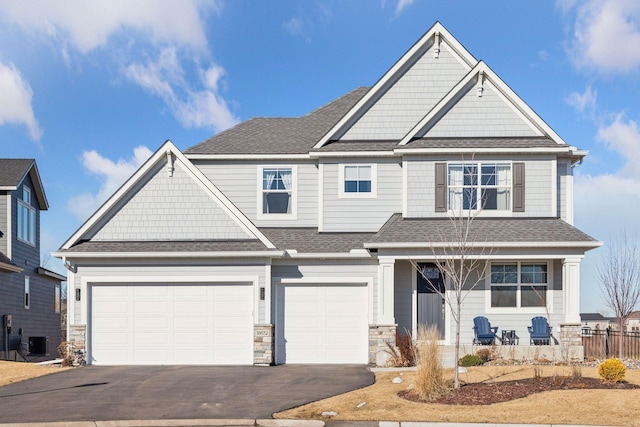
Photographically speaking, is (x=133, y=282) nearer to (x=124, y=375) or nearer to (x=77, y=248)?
(x=77, y=248)

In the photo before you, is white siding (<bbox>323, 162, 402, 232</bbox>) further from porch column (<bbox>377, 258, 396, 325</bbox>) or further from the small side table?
the small side table

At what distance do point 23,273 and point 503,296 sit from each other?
63.3 ft

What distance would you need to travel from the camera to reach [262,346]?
20188 millimetres

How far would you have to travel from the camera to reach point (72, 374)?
59.9 ft

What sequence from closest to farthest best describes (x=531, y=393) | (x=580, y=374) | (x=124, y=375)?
(x=531, y=393) → (x=580, y=374) → (x=124, y=375)

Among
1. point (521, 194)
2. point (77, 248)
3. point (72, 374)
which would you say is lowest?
point (72, 374)

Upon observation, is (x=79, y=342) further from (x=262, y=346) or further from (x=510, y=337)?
(x=510, y=337)

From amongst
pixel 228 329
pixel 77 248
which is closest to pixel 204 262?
pixel 228 329

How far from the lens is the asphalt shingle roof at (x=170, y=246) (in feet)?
66.6

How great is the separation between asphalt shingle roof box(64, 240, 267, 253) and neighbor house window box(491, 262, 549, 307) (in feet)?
22.3

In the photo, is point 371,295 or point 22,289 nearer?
point 371,295

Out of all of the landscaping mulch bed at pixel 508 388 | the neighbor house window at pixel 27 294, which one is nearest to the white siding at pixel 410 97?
the landscaping mulch bed at pixel 508 388

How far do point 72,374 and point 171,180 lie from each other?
5901 millimetres

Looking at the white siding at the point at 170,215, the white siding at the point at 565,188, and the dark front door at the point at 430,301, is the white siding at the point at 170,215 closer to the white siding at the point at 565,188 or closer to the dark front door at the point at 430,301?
the dark front door at the point at 430,301
